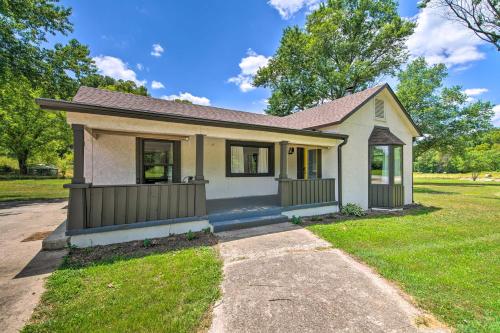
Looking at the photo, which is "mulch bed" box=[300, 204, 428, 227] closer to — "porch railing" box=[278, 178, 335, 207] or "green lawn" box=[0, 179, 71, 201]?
"porch railing" box=[278, 178, 335, 207]

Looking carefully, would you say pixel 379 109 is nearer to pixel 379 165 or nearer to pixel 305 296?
pixel 379 165

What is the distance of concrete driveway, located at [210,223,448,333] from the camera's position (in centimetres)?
236

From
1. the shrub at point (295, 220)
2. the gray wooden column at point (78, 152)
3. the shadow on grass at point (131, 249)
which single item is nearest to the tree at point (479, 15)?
the shrub at point (295, 220)

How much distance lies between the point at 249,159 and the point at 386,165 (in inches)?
223

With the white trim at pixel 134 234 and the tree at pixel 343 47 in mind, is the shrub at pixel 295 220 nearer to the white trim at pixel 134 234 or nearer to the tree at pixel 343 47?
the white trim at pixel 134 234

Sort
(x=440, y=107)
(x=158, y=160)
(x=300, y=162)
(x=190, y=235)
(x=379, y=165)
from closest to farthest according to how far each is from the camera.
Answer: (x=190, y=235), (x=158, y=160), (x=379, y=165), (x=300, y=162), (x=440, y=107)

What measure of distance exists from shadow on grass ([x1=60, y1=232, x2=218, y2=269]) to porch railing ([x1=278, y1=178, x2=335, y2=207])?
8.96 feet

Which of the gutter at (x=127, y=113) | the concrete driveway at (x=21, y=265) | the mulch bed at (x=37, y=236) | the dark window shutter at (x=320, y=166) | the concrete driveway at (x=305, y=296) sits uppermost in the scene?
the gutter at (x=127, y=113)

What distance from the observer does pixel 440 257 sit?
13.6ft

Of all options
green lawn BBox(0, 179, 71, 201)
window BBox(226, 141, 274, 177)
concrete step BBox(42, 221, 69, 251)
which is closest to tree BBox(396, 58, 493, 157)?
window BBox(226, 141, 274, 177)

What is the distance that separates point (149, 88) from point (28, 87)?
20.8 meters

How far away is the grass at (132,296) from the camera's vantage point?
230 cm

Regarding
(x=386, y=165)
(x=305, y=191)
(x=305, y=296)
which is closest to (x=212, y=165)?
(x=305, y=191)

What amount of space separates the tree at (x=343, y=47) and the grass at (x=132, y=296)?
69.2ft
